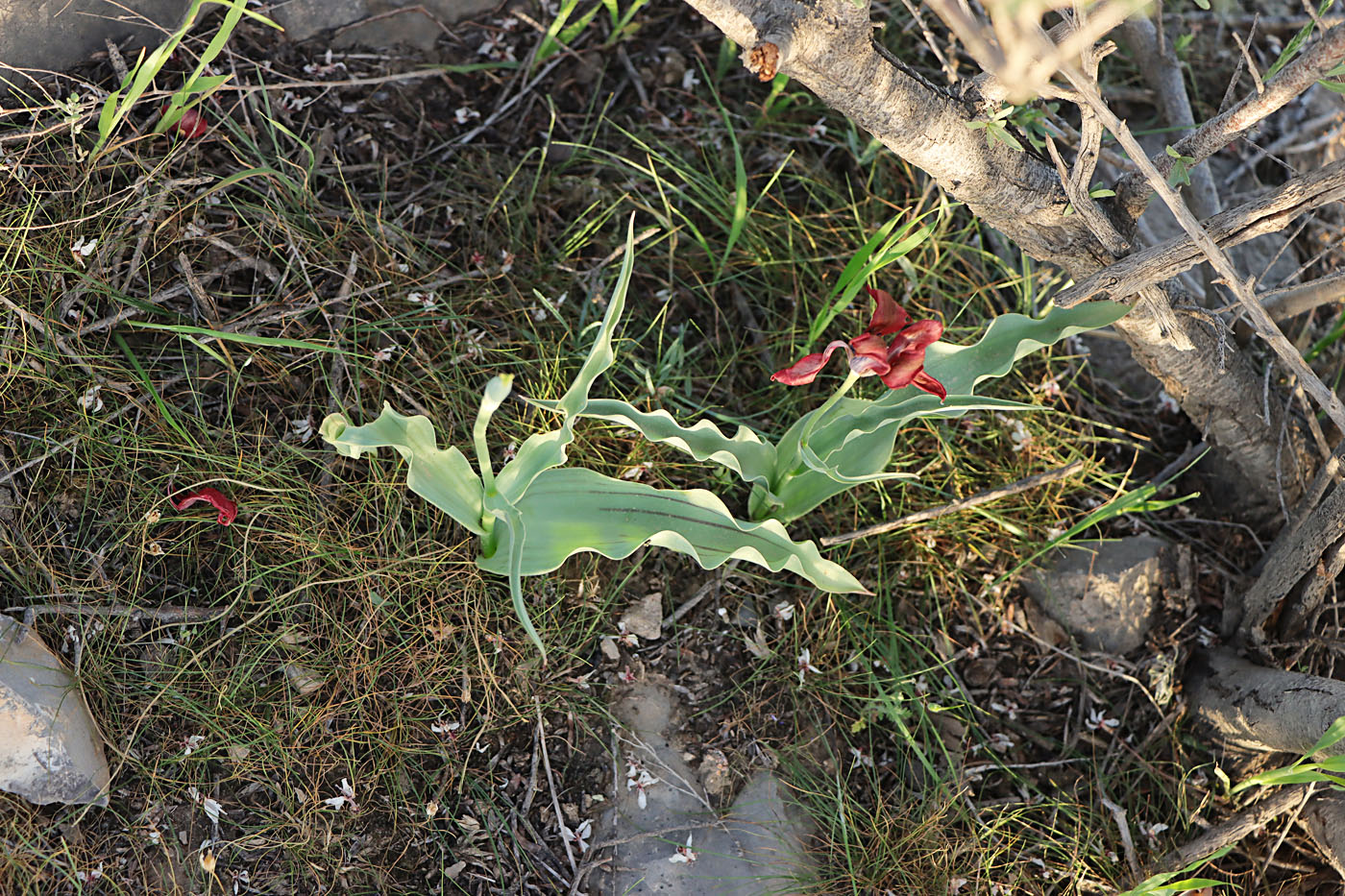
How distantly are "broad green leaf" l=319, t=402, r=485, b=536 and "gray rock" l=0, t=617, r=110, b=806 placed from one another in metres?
0.59

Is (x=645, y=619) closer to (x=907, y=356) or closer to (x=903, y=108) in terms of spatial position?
(x=907, y=356)

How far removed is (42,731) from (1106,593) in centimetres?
174

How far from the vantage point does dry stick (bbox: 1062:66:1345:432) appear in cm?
109

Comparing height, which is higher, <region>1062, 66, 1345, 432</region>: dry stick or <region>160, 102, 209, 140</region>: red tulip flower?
<region>1062, 66, 1345, 432</region>: dry stick

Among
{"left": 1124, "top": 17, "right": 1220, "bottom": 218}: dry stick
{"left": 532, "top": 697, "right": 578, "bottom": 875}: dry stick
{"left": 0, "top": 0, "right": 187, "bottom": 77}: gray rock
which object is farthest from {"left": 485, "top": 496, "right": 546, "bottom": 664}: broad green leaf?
{"left": 1124, "top": 17, "right": 1220, "bottom": 218}: dry stick

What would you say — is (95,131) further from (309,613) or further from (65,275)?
(309,613)

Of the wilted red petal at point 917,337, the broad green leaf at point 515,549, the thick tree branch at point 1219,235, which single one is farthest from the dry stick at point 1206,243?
the broad green leaf at point 515,549

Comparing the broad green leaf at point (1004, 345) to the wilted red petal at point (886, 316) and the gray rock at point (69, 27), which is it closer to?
the wilted red petal at point (886, 316)

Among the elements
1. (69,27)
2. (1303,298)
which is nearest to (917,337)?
(1303,298)

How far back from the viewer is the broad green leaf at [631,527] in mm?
1383

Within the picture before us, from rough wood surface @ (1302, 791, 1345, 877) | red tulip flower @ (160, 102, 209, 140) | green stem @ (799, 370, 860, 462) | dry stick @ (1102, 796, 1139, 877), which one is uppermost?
red tulip flower @ (160, 102, 209, 140)

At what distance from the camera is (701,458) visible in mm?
1437

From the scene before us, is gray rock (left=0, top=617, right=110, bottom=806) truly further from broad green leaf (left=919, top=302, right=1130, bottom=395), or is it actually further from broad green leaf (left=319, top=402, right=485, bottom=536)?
broad green leaf (left=919, top=302, right=1130, bottom=395)

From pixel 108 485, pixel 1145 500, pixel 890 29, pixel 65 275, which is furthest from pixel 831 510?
pixel 65 275
